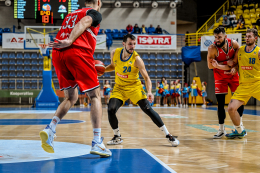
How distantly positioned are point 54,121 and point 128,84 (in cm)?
158

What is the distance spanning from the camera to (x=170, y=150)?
399 centimetres

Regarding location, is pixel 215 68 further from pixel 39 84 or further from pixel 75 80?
pixel 39 84

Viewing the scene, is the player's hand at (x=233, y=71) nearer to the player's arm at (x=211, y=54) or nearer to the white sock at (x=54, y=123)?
the player's arm at (x=211, y=54)

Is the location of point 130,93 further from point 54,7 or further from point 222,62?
point 54,7

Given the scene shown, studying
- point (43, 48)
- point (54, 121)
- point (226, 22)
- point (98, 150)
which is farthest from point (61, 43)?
point (226, 22)

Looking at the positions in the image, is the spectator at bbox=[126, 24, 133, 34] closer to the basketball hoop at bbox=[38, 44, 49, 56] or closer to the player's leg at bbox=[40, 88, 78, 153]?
the basketball hoop at bbox=[38, 44, 49, 56]

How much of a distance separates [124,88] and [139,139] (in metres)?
0.92

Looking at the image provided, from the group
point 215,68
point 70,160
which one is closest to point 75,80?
point 70,160

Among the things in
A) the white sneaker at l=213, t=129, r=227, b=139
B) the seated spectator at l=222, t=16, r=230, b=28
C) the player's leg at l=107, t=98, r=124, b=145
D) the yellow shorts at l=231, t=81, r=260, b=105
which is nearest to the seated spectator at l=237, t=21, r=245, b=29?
the seated spectator at l=222, t=16, r=230, b=28

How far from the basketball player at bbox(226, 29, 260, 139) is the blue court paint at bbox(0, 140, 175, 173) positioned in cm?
207

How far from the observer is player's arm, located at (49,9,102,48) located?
328 centimetres

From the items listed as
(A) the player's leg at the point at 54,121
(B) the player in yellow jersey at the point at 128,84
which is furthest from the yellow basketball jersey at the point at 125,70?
(A) the player's leg at the point at 54,121

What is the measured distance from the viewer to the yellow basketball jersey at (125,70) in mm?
4715

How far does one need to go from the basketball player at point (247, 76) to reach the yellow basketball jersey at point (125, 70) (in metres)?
1.71
